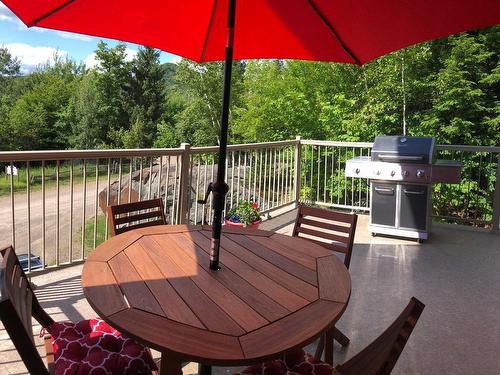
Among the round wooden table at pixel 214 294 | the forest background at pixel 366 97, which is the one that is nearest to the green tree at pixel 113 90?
the forest background at pixel 366 97

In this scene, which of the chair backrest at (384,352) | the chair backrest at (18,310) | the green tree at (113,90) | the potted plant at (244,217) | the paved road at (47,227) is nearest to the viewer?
the chair backrest at (384,352)

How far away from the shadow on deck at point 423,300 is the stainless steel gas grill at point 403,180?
22cm

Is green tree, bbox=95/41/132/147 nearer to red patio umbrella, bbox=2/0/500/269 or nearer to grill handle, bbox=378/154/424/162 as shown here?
grill handle, bbox=378/154/424/162

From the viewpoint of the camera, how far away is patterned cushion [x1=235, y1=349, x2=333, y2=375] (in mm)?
1446

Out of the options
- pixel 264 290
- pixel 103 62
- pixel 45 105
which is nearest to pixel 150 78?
pixel 103 62

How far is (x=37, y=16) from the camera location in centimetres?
193

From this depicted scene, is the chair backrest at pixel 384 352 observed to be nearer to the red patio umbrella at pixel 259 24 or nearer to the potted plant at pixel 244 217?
the red patio umbrella at pixel 259 24

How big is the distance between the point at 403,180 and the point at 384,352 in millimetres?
3895

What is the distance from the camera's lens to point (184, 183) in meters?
3.89

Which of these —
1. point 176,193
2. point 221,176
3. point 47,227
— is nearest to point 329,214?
point 221,176

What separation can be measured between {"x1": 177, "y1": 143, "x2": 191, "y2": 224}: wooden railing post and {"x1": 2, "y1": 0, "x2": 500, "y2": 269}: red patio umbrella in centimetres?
140

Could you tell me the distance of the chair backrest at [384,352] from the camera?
930 mm

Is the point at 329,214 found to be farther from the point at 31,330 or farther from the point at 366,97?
the point at 366,97

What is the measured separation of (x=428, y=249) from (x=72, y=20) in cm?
417
